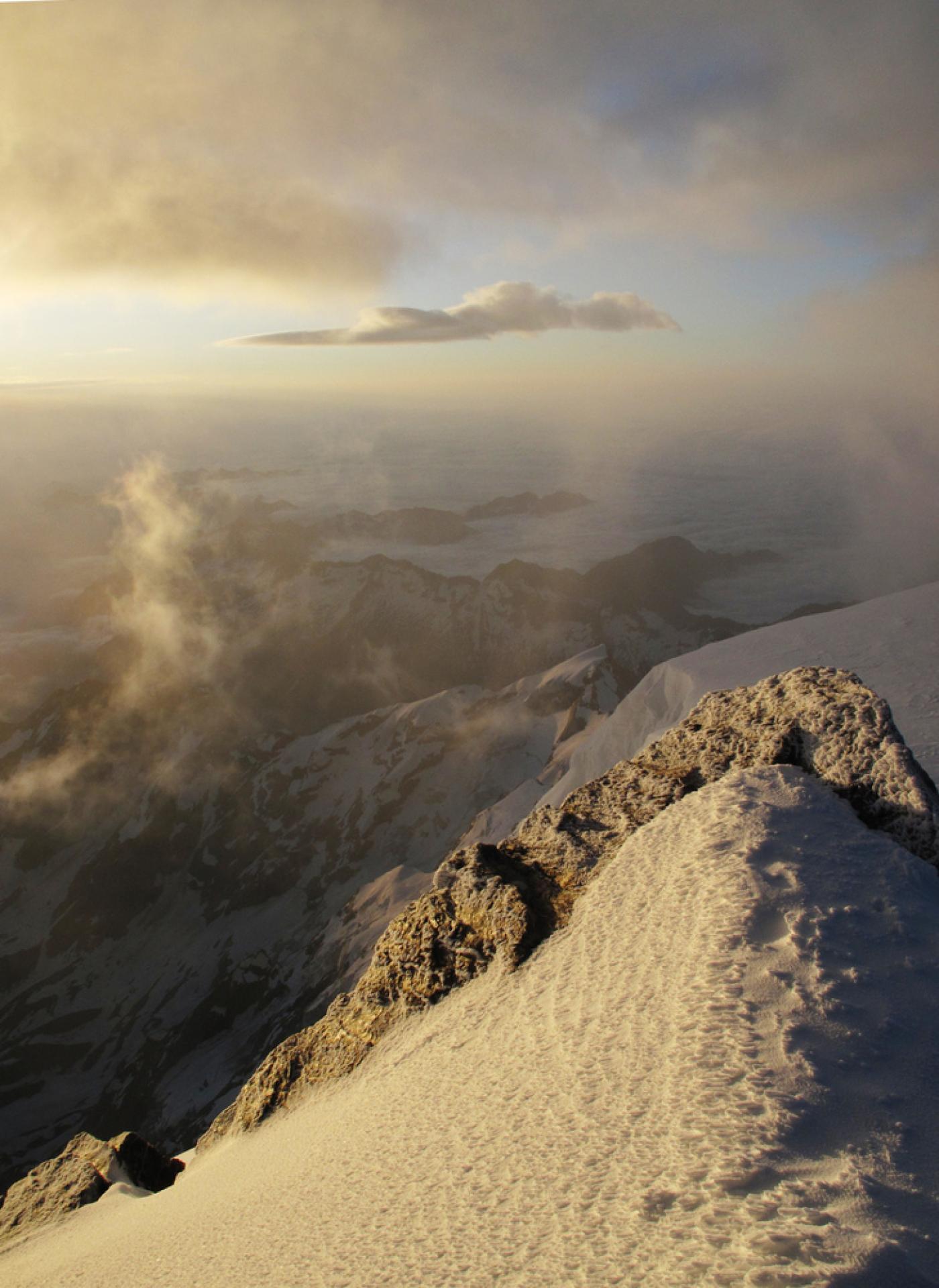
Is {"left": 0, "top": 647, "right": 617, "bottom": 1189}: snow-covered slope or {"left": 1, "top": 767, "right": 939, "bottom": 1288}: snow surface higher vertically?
{"left": 1, "top": 767, "right": 939, "bottom": 1288}: snow surface

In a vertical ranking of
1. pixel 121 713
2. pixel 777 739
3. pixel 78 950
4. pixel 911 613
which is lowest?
pixel 78 950

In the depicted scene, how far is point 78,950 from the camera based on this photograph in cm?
5925

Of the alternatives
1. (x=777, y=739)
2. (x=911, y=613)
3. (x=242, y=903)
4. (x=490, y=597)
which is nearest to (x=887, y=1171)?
(x=777, y=739)

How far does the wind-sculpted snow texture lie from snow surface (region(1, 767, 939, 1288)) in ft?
1.17

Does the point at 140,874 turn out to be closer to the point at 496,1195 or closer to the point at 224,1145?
the point at 224,1145

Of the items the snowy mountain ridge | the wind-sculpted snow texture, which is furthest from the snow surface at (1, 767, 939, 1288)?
the wind-sculpted snow texture

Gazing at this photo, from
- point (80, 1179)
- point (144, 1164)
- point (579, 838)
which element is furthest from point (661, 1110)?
point (80, 1179)

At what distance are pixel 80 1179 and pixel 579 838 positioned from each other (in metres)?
7.42

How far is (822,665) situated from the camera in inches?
796

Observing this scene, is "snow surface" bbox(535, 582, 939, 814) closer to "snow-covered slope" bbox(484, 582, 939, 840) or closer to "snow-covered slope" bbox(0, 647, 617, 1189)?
"snow-covered slope" bbox(484, 582, 939, 840)

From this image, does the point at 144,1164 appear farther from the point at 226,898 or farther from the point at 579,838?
the point at 226,898

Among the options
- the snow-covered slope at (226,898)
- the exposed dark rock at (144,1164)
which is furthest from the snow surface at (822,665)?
the snow-covered slope at (226,898)

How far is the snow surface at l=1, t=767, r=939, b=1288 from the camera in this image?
96.0 inches

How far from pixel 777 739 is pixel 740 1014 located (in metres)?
3.06
